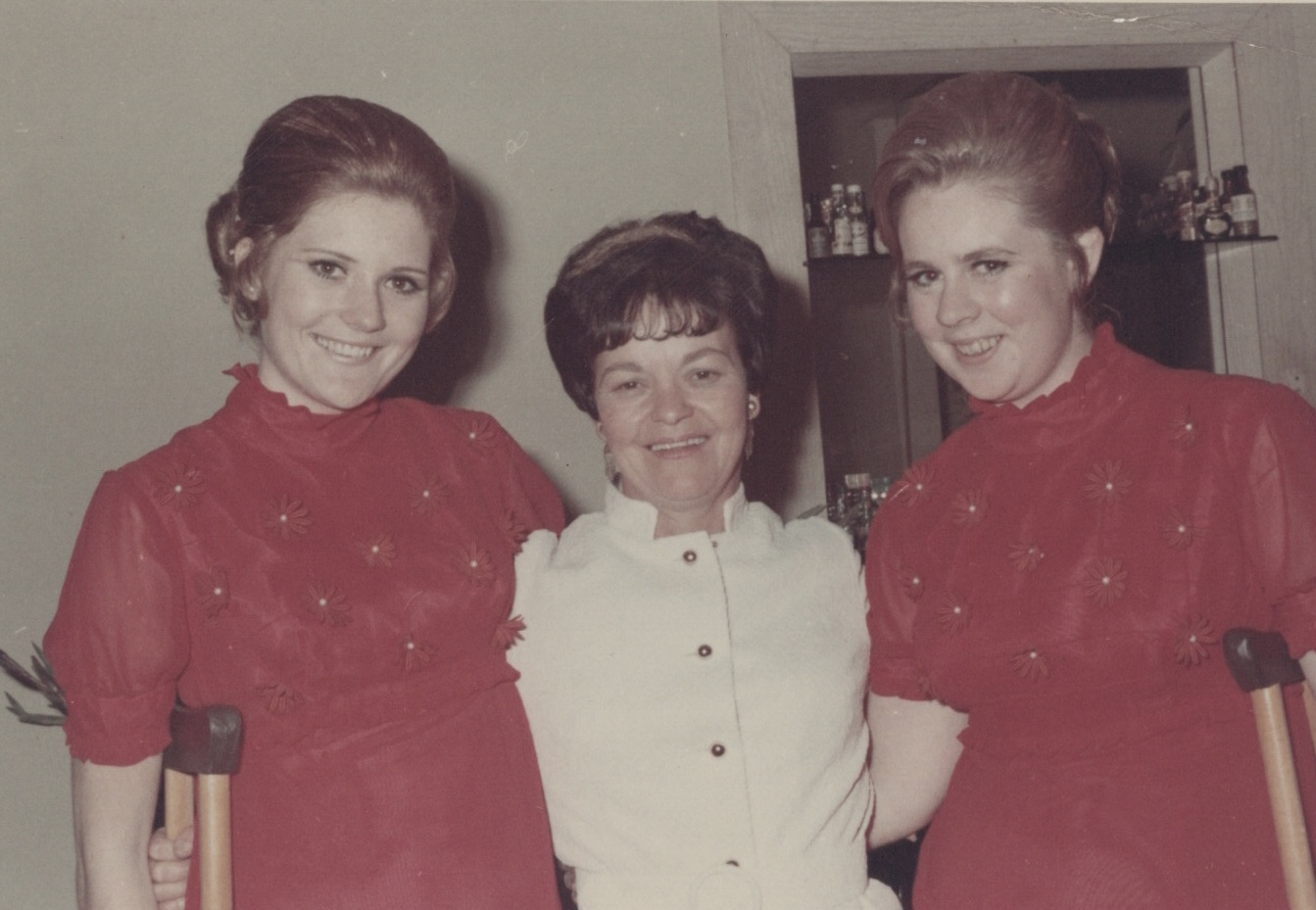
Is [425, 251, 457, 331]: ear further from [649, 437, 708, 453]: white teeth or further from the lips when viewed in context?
the lips

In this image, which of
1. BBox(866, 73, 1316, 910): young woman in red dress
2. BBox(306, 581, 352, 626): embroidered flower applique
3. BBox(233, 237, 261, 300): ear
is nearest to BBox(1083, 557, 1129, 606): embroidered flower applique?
BBox(866, 73, 1316, 910): young woman in red dress

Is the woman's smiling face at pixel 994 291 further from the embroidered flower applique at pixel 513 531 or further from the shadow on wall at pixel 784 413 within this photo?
the shadow on wall at pixel 784 413

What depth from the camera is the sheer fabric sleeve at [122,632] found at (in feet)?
5.07

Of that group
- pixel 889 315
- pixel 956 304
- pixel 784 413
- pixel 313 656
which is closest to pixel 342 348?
pixel 313 656

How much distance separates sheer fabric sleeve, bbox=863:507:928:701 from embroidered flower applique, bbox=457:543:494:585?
571mm

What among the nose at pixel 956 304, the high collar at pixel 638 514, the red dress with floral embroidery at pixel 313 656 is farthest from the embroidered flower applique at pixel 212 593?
the nose at pixel 956 304

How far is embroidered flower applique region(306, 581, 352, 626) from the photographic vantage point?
164 cm

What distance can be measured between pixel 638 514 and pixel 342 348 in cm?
50

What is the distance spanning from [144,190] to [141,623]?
4.68ft

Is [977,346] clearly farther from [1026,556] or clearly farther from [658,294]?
[658,294]

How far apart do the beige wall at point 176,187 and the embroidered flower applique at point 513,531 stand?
3.10 feet

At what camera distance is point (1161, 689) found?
1586 millimetres

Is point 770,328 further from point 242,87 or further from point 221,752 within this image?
point 242,87

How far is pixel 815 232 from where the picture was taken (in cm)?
325
